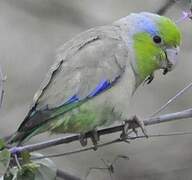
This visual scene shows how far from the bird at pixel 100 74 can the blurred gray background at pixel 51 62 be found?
198cm

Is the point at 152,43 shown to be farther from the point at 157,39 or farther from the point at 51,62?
the point at 51,62

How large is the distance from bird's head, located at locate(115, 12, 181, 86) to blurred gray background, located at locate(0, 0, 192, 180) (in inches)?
77.2

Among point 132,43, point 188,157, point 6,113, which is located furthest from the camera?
point 6,113

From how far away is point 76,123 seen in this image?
3742 mm

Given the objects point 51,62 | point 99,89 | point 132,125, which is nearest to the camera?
point 132,125

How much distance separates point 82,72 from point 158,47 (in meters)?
0.43

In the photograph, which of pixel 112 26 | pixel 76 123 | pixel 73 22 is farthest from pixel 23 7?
pixel 76 123

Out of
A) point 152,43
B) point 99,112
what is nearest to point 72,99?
point 99,112

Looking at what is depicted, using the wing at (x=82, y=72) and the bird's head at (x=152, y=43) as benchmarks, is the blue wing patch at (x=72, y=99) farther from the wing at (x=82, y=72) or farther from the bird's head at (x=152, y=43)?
the bird's head at (x=152, y=43)

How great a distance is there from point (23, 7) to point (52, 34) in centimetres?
40

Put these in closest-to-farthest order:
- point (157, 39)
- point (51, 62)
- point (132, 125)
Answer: point (132, 125), point (157, 39), point (51, 62)

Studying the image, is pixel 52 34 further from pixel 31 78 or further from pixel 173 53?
pixel 173 53

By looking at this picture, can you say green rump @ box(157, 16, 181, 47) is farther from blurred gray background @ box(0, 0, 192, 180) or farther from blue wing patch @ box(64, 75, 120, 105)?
blurred gray background @ box(0, 0, 192, 180)

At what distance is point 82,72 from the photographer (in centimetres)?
383
